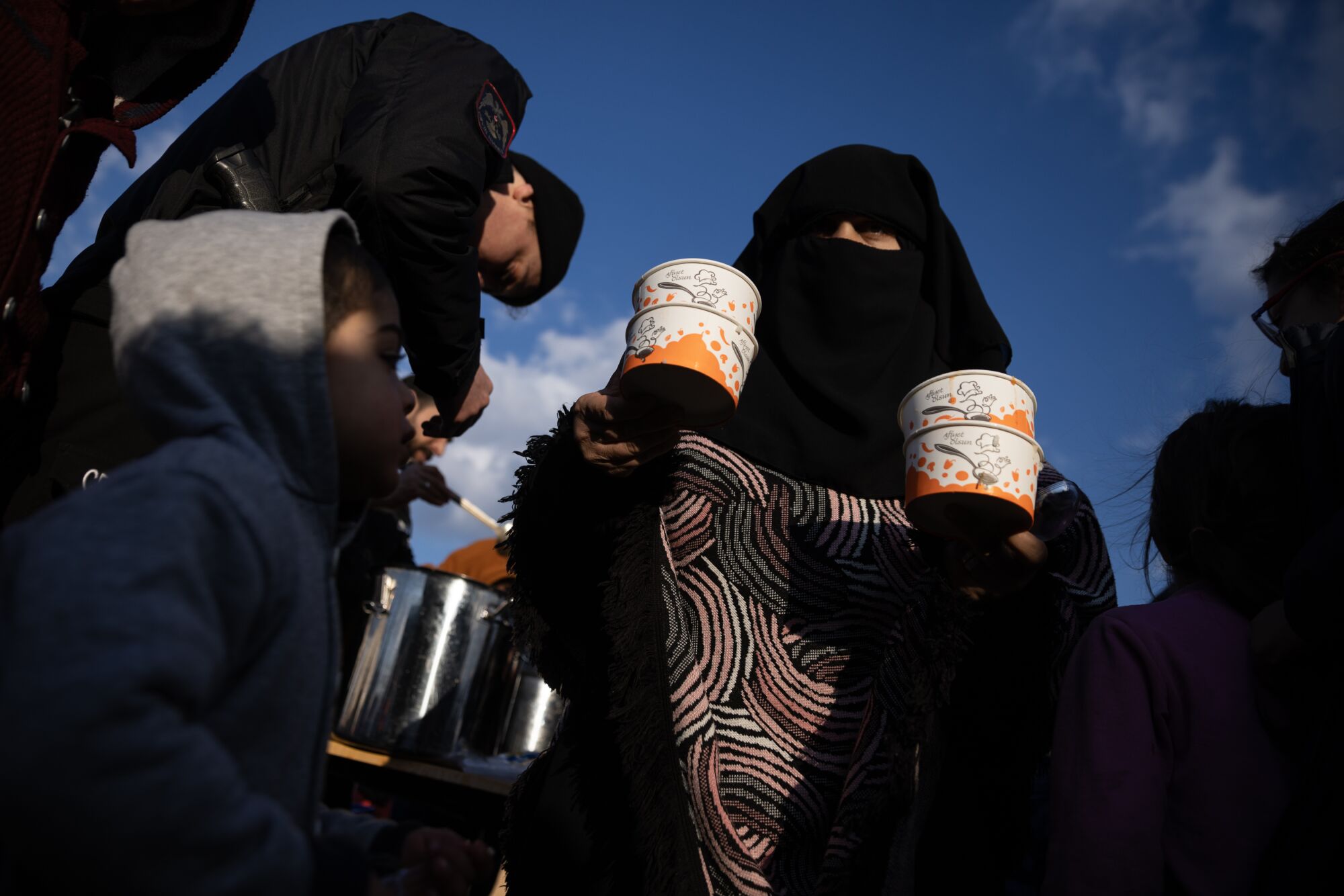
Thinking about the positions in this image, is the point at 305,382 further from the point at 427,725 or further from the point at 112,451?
the point at 427,725

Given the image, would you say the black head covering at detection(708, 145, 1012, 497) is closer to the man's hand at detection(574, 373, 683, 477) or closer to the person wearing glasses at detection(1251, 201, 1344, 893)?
the man's hand at detection(574, 373, 683, 477)

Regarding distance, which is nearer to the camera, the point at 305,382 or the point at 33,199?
the point at 305,382

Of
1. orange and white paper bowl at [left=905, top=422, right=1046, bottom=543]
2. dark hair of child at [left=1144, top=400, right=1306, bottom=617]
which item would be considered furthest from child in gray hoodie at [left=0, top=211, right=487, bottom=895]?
dark hair of child at [left=1144, top=400, right=1306, bottom=617]

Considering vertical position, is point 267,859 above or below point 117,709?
below

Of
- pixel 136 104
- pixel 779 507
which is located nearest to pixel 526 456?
pixel 779 507

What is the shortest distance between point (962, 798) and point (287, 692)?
1.48 m

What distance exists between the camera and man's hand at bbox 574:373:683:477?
5.75 ft

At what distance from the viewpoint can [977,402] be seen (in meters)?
1.62

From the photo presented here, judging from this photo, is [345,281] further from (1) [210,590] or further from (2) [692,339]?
(2) [692,339]

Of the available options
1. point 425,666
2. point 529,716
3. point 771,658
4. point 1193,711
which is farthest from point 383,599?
point 1193,711

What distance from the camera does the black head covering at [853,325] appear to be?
7.14ft

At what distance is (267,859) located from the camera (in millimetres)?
825

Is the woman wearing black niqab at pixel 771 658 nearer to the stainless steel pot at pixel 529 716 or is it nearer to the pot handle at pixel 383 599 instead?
the pot handle at pixel 383 599

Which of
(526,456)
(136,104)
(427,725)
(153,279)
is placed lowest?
(427,725)
